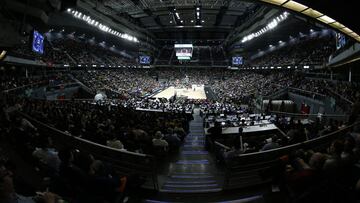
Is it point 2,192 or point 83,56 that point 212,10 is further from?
point 2,192

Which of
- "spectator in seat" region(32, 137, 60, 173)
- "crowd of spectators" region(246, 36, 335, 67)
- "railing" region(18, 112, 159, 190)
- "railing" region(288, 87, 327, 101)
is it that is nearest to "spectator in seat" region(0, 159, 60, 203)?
"spectator in seat" region(32, 137, 60, 173)

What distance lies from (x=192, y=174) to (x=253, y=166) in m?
→ 1.80

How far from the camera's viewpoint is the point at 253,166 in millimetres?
5148

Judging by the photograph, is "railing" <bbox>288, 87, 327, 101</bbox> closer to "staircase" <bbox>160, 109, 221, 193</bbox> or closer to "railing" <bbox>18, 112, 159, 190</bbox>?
"staircase" <bbox>160, 109, 221, 193</bbox>

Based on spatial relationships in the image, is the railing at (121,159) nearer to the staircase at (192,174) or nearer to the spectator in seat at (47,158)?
the spectator in seat at (47,158)

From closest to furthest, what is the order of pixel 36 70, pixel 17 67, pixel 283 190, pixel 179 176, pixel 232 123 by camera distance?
pixel 283 190
pixel 179 176
pixel 232 123
pixel 17 67
pixel 36 70

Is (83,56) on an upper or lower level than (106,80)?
upper

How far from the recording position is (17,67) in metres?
33.2

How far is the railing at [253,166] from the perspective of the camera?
4988mm

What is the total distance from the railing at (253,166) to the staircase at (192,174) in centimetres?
42

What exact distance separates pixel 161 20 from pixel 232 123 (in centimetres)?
3657

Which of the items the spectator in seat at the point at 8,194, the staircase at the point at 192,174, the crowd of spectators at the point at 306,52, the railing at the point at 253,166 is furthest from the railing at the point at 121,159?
the crowd of spectators at the point at 306,52

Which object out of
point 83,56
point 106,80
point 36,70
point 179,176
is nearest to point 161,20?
point 106,80

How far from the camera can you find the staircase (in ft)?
17.2
